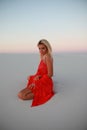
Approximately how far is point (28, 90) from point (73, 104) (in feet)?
0.96

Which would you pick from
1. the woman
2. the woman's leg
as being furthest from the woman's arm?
the woman's leg

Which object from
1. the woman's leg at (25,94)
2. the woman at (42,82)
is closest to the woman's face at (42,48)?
the woman at (42,82)

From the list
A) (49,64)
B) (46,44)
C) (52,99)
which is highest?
(46,44)

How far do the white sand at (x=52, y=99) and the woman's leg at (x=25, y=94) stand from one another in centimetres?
3

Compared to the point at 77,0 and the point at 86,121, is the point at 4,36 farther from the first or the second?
the point at 86,121

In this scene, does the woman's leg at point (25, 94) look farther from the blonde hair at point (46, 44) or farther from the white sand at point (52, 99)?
the blonde hair at point (46, 44)

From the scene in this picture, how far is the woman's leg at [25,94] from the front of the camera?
72.2 inches

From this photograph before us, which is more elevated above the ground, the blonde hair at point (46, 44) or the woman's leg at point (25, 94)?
the blonde hair at point (46, 44)

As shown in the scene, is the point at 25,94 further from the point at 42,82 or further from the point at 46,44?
the point at 46,44

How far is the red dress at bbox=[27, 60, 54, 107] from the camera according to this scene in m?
1.83

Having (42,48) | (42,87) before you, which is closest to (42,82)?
(42,87)

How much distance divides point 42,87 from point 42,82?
0.03m

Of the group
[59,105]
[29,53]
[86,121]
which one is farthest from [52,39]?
[86,121]

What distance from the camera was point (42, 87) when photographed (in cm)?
183
